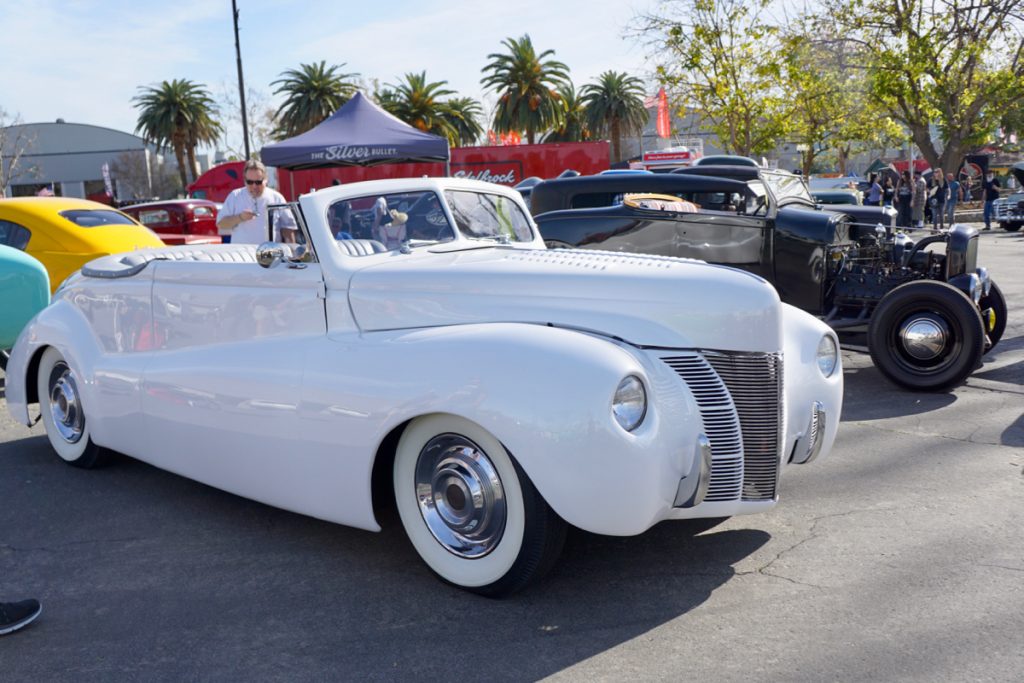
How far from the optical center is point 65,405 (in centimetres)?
561

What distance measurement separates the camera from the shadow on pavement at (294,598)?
3.13m

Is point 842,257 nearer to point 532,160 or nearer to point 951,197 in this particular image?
point 532,160

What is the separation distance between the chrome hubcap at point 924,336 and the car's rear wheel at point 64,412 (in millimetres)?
5551

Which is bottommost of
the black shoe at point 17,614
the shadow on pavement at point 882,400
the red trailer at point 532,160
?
the shadow on pavement at point 882,400

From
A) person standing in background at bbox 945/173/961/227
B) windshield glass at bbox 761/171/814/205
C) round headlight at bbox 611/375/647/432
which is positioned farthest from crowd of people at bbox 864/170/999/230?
round headlight at bbox 611/375/647/432

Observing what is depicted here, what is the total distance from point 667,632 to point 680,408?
76 cm

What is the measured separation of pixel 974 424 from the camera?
605cm

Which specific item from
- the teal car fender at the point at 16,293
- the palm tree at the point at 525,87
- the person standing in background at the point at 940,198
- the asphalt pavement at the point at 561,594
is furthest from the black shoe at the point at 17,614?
the palm tree at the point at 525,87

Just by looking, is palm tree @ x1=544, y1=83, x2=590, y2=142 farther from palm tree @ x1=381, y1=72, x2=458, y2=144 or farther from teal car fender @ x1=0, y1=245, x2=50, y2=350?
teal car fender @ x1=0, y1=245, x2=50, y2=350

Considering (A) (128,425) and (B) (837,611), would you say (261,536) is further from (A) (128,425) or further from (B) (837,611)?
(B) (837,611)

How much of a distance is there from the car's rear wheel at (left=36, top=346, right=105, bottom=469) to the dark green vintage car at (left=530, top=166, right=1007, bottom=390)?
392 centimetres

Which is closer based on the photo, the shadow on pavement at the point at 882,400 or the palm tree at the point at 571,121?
the shadow on pavement at the point at 882,400

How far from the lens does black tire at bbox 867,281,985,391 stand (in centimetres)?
689

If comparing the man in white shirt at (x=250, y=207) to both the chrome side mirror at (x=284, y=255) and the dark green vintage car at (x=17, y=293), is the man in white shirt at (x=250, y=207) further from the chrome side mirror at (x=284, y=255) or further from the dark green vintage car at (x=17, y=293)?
the chrome side mirror at (x=284, y=255)
